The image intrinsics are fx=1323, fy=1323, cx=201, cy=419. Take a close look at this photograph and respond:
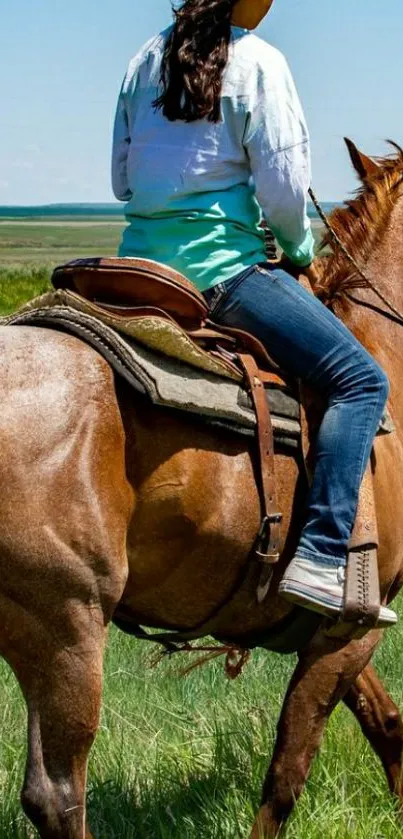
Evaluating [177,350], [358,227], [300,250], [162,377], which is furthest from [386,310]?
[162,377]

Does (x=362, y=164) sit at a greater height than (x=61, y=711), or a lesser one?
greater

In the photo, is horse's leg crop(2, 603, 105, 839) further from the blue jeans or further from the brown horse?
the blue jeans

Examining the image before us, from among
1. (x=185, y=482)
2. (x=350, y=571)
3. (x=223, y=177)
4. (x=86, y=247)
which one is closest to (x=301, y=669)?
(x=350, y=571)

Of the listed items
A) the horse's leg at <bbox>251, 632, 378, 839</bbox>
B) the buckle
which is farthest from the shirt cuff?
the horse's leg at <bbox>251, 632, 378, 839</bbox>

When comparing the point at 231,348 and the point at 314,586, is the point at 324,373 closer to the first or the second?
the point at 231,348

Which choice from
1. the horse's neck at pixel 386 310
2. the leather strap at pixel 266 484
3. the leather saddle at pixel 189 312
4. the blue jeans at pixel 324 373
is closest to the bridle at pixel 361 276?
the horse's neck at pixel 386 310

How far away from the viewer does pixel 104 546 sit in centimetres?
362

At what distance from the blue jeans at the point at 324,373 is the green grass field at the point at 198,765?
99 cm

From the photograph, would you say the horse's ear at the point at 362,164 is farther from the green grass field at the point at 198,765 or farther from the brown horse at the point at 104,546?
the green grass field at the point at 198,765

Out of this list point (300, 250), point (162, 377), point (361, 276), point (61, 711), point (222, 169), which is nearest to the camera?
point (61, 711)

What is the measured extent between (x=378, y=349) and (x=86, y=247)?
130430mm

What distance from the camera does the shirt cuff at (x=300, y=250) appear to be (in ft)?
14.5

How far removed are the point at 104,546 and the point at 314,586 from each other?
0.79 m

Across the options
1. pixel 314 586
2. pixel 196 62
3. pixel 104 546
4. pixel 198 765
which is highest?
pixel 196 62
